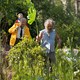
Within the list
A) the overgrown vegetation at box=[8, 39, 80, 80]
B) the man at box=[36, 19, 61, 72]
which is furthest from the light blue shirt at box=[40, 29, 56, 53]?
the overgrown vegetation at box=[8, 39, 80, 80]

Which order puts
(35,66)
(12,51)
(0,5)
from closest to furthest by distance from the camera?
(35,66)
(12,51)
(0,5)

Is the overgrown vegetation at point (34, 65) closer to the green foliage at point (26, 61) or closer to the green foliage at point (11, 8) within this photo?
the green foliage at point (26, 61)

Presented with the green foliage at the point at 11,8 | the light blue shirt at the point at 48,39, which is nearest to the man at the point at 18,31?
the light blue shirt at the point at 48,39

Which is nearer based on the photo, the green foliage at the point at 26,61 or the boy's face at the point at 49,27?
the green foliage at the point at 26,61

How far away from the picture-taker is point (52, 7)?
1445 cm

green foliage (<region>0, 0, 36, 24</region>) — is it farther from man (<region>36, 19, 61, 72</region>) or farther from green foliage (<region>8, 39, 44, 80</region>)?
green foliage (<region>8, 39, 44, 80</region>)

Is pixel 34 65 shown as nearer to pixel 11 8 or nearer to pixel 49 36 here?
pixel 49 36

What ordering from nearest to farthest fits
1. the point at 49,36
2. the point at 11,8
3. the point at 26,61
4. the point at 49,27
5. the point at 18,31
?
the point at 26,61 < the point at 49,27 < the point at 49,36 < the point at 18,31 < the point at 11,8

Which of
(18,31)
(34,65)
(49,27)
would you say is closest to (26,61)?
(34,65)

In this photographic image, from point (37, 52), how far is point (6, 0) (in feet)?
22.6

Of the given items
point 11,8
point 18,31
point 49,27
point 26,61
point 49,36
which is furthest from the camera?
point 11,8

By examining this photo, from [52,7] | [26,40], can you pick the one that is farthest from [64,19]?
[26,40]

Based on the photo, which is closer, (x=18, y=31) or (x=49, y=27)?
(x=49, y=27)

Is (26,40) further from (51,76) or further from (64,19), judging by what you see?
(64,19)
